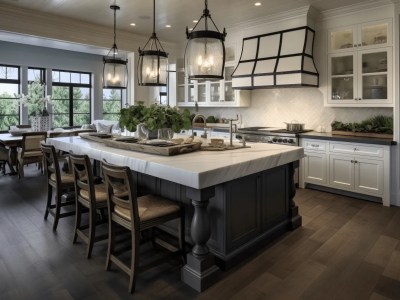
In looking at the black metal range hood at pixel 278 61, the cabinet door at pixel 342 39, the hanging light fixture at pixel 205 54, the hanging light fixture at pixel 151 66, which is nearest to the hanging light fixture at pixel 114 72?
the hanging light fixture at pixel 151 66

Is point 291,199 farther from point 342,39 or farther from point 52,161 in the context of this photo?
point 342,39

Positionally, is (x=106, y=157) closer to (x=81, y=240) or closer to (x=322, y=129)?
(x=81, y=240)

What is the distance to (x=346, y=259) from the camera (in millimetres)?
2738

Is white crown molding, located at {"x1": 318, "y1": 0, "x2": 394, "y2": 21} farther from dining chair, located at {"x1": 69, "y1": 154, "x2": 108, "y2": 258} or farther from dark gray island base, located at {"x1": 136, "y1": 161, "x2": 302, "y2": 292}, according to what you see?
dining chair, located at {"x1": 69, "y1": 154, "x2": 108, "y2": 258}

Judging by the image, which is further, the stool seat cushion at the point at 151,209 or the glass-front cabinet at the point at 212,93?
the glass-front cabinet at the point at 212,93

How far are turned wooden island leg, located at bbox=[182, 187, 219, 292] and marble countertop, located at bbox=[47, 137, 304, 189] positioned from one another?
0.16 m

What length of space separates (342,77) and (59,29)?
4.90m

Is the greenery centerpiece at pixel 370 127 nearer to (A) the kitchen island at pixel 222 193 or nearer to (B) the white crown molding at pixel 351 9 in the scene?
(B) the white crown molding at pixel 351 9

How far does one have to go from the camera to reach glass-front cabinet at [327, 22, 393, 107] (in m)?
4.41

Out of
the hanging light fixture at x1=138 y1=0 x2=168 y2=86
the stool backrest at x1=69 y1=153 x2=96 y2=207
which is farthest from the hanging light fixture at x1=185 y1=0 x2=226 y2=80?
the stool backrest at x1=69 y1=153 x2=96 y2=207

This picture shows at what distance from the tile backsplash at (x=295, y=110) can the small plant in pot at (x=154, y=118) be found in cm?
298

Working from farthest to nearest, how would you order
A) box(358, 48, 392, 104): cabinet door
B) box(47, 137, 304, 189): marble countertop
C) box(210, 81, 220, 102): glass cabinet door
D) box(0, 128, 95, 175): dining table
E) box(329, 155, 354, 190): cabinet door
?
box(210, 81, 220, 102): glass cabinet door → box(0, 128, 95, 175): dining table → box(329, 155, 354, 190): cabinet door → box(358, 48, 392, 104): cabinet door → box(47, 137, 304, 189): marble countertop

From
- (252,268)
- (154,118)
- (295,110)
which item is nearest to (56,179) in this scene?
(154,118)

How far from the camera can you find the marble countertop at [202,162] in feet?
7.13
